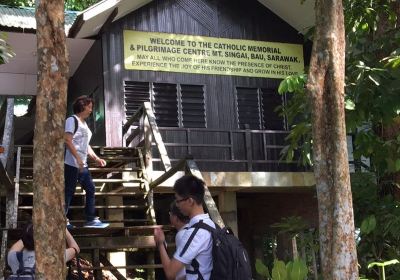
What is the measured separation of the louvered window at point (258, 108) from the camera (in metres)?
12.2

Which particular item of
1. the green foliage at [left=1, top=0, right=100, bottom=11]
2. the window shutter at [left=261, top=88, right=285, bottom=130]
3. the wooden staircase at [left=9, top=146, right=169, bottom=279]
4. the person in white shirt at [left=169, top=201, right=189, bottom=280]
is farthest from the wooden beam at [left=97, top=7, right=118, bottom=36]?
the person in white shirt at [left=169, top=201, right=189, bottom=280]

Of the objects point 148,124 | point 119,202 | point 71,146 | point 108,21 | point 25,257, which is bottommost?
point 25,257

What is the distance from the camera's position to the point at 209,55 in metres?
12.0

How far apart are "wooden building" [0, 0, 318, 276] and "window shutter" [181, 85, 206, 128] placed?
0.7 inches

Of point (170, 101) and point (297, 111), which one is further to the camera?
point (170, 101)

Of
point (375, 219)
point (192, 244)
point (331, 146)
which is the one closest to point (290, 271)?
point (375, 219)

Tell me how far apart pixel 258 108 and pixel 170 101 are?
1.74m

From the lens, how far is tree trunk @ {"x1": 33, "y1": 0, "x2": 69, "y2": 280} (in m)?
3.69

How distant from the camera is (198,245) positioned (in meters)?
3.76

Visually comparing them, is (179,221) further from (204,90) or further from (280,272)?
(204,90)

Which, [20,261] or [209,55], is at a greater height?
[209,55]

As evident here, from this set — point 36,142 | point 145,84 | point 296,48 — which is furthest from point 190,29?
point 36,142

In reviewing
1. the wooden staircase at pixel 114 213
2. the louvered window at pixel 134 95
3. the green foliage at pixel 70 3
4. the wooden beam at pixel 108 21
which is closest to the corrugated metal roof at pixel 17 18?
the wooden beam at pixel 108 21

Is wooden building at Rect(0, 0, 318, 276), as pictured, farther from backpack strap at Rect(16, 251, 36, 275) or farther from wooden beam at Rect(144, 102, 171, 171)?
backpack strap at Rect(16, 251, 36, 275)
